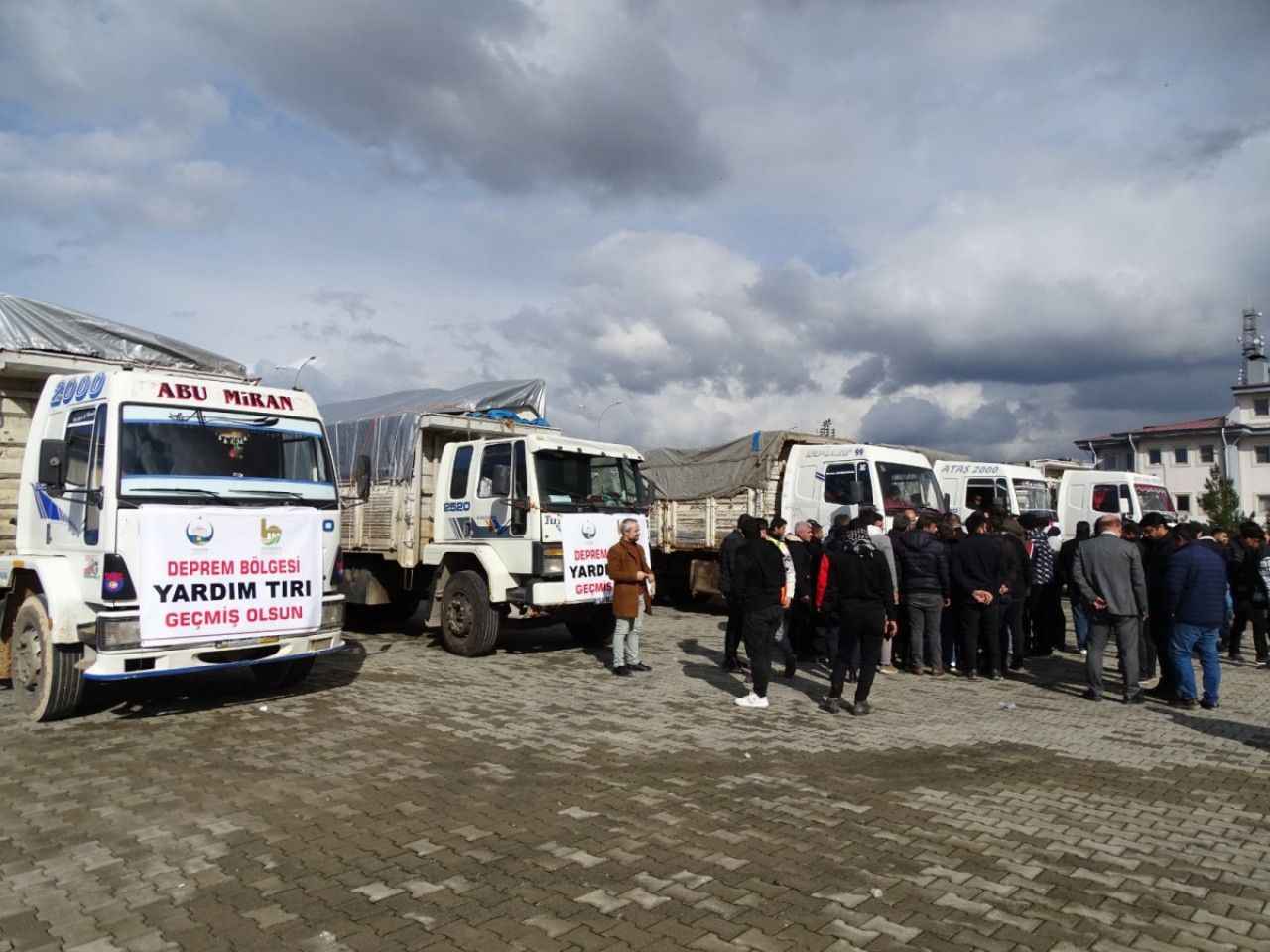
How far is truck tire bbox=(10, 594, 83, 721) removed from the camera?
6.88 metres

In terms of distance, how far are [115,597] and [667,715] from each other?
14.6 feet

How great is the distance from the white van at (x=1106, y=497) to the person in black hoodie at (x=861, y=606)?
43.9ft

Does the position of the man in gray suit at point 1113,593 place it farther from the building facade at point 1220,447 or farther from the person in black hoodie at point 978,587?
the building facade at point 1220,447

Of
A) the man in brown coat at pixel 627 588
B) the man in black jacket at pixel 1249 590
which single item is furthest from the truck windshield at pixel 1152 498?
the man in brown coat at pixel 627 588

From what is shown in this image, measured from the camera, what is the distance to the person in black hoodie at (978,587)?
9.45m

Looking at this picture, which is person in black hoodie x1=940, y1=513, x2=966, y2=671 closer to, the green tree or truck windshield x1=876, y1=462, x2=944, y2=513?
truck windshield x1=876, y1=462, x2=944, y2=513

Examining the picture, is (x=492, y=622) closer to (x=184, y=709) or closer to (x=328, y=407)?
(x=184, y=709)

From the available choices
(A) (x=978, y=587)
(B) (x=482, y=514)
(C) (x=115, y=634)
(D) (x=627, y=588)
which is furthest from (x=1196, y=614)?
(C) (x=115, y=634)

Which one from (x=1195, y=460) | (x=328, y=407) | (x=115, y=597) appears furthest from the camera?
(x=1195, y=460)

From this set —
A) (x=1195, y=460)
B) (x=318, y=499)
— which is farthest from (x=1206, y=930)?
(x=1195, y=460)

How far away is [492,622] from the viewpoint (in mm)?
10414

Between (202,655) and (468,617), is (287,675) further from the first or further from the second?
(468,617)

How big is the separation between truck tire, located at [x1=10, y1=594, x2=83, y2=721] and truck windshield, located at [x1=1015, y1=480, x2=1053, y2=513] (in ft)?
54.8

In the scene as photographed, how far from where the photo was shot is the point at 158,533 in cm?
673
